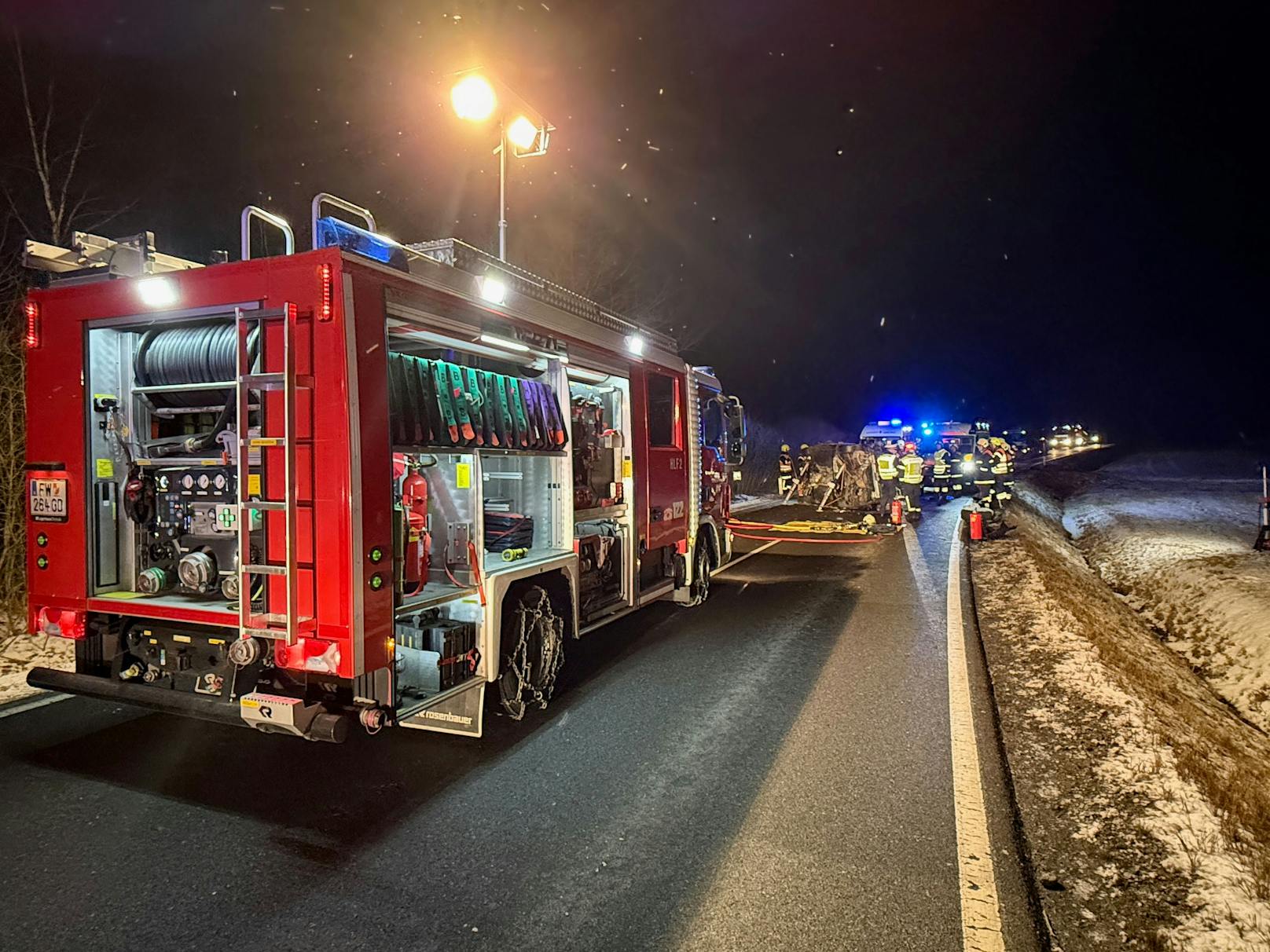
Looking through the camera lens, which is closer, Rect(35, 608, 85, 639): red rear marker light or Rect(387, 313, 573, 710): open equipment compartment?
Rect(387, 313, 573, 710): open equipment compartment

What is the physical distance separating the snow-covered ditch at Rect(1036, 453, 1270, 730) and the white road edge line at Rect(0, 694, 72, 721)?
9545 mm

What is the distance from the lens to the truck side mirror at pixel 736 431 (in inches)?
409

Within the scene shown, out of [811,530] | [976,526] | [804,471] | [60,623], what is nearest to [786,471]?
[804,471]

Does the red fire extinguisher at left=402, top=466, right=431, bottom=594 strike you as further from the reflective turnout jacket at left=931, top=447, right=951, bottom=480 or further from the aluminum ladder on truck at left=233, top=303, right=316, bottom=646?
the reflective turnout jacket at left=931, top=447, right=951, bottom=480

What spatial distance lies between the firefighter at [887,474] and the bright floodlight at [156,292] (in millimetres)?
14458

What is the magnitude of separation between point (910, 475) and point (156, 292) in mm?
15470

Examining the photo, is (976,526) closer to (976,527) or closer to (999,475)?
(976,527)

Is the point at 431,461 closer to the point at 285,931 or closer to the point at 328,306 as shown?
the point at 328,306


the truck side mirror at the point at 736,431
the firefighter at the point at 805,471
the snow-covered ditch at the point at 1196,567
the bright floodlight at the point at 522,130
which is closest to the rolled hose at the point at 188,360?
the bright floodlight at the point at 522,130

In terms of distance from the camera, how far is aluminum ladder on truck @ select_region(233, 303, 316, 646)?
148 inches

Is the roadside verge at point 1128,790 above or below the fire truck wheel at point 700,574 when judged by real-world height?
below

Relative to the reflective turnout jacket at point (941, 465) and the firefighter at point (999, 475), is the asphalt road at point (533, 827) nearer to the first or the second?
the firefighter at point (999, 475)

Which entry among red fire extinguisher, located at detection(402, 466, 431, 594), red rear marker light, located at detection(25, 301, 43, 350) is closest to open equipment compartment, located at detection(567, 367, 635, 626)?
red fire extinguisher, located at detection(402, 466, 431, 594)

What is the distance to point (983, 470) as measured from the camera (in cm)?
1512
